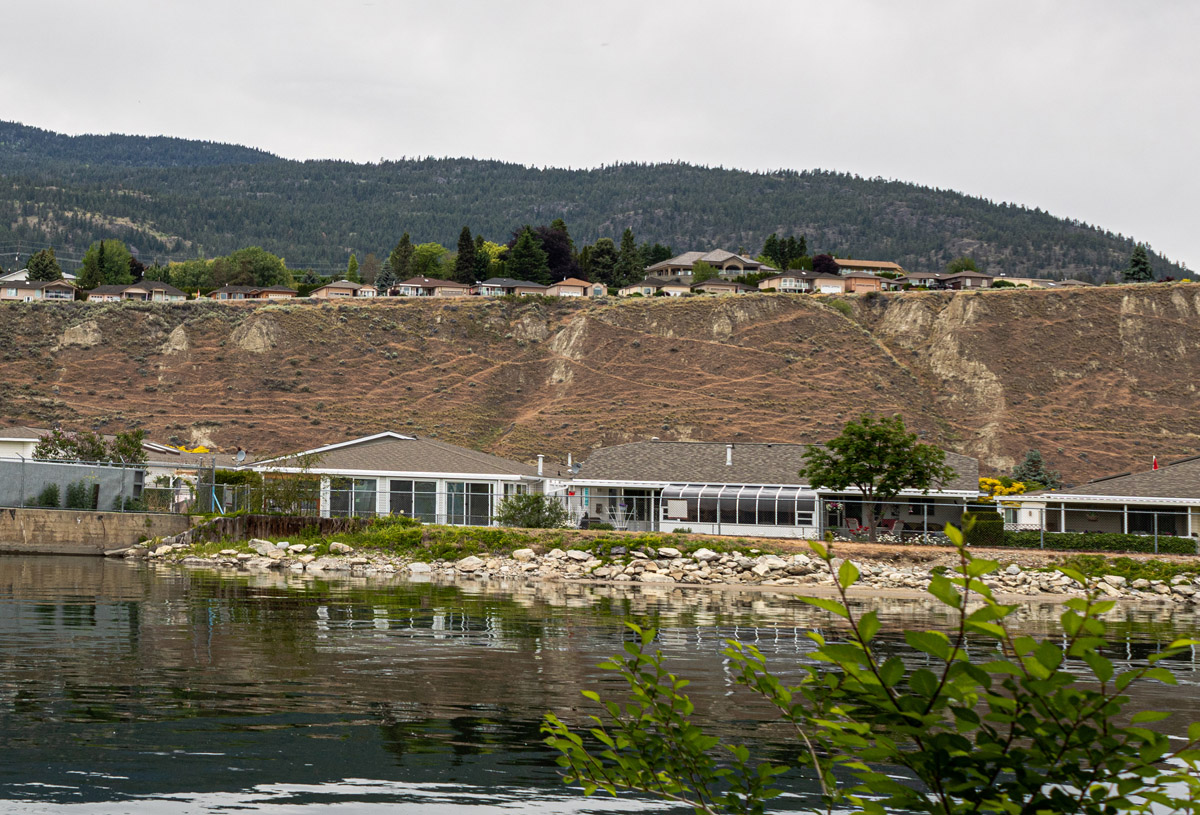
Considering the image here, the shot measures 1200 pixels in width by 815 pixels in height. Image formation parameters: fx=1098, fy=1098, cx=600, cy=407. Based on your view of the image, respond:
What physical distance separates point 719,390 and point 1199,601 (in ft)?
174

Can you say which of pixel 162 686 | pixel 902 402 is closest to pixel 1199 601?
pixel 162 686

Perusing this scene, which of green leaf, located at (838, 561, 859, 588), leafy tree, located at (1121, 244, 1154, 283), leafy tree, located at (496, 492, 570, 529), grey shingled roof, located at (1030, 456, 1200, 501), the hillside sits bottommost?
leafy tree, located at (496, 492, 570, 529)

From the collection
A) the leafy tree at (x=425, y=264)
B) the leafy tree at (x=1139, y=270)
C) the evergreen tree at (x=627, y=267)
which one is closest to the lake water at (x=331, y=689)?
the leafy tree at (x=1139, y=270)

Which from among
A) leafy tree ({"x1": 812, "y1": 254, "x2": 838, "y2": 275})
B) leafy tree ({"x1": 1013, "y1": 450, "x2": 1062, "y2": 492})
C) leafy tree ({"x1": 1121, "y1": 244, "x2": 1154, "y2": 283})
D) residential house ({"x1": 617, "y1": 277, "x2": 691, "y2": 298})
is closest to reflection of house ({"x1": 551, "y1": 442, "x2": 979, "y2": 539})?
leafy tree ({"x1": 1013, "y1": 450, "x2": 1062, "y2": 492})

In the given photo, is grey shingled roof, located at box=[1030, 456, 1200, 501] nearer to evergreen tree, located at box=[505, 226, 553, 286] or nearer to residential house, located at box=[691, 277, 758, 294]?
residential house, located at box=[691, 277, 758, 294]

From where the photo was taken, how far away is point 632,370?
94.6m

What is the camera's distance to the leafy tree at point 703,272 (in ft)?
Result: 447

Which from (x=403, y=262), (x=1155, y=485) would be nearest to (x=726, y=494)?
(x=1155, y=485)

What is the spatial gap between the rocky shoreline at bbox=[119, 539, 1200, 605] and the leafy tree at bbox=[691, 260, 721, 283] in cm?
9283

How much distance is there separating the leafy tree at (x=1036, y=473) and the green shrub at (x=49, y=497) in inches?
2284

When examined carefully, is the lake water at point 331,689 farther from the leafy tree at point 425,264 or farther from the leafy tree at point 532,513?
the leafy tree at point 425,264

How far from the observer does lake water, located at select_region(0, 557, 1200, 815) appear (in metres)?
11.6

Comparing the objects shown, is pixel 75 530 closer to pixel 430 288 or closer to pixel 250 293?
pixel 430 288

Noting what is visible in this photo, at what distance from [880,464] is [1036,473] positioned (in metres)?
36.9
